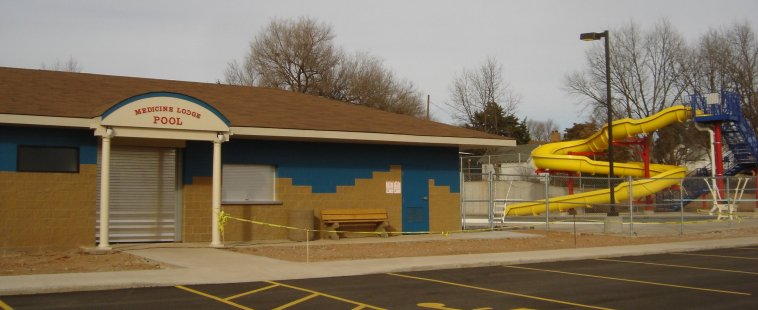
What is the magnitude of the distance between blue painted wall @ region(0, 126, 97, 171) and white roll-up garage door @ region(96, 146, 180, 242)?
0.81m

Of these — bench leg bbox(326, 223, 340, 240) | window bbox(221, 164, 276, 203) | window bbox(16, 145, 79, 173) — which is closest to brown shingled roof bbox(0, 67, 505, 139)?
window bbox(16, 145, 79, 173)

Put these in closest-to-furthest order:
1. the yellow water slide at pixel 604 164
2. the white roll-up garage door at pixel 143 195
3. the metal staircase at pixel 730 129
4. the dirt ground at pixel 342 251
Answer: the dirt ground at pixel 342 251
the white roll-up garage door at pixel 143 195
the yellow water slide at pixel 604 164
the metal staircase at pixel 730 129

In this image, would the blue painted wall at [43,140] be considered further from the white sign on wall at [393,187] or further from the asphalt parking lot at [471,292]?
the white sign on wall at [393,187]

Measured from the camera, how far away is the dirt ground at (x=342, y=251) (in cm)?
1449

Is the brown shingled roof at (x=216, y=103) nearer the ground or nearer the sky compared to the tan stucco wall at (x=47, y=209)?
nearer the sky

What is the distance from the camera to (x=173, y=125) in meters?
18.0

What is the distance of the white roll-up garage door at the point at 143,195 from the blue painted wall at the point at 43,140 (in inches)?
32.0

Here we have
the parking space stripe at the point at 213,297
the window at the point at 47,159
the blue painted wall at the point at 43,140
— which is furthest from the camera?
the window at the point at 47,159

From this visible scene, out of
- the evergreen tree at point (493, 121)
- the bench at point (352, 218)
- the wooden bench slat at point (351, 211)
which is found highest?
the evergreen tree at point (493, 121)

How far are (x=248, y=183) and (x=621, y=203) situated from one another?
75.7 ft

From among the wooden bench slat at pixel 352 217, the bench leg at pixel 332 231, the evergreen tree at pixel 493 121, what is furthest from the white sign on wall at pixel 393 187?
the evergreen tree at pixel 493 121

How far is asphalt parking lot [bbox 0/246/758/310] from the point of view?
10.4 m

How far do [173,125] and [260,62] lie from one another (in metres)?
39.4

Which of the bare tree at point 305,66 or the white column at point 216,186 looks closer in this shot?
the white column at point 216,186
